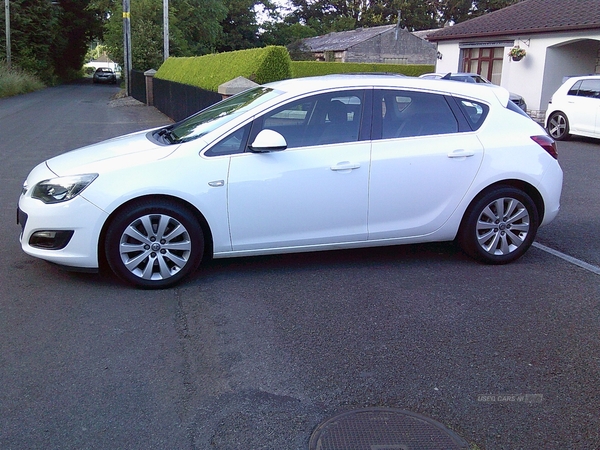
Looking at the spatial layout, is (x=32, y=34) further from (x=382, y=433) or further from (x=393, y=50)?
(x=382, y=433)

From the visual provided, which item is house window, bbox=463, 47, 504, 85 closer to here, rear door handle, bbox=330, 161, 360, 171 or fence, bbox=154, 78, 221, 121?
fence, bbox=154, 78, 221, 121

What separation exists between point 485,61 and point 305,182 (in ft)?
73.0

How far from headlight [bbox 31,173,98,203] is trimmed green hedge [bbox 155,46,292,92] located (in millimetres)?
10192

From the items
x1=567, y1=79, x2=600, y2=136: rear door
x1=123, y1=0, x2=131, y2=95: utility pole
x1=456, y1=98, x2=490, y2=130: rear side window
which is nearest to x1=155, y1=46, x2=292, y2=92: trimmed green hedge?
x1=567, y1=79, x2=600, y2=136: rear door

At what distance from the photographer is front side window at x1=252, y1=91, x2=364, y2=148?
5.58m

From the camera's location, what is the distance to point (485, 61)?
1011 inches

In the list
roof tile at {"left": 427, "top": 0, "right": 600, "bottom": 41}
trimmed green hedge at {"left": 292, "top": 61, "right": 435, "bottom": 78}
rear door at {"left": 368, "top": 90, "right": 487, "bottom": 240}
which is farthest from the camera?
trimmed green hedge at {"left": 292, "top": 61, "right": 435, "bottom": 78}

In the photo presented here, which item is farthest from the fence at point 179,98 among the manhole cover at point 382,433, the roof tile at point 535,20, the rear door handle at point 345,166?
the roof tile at point 535,20

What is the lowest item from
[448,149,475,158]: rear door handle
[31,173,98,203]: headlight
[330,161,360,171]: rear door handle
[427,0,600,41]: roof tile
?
[31,173,98,203]: headlight

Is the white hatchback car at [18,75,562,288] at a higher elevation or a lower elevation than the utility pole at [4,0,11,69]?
lower

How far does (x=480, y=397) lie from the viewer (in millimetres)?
3725

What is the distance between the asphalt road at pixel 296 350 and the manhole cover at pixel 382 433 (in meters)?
0.07

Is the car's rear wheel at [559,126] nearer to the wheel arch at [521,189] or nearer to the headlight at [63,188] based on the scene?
the wheel arch at [521,189]

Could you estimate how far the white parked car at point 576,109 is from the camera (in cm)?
1552
